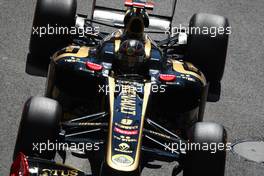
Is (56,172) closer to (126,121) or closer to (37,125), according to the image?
(37,125)

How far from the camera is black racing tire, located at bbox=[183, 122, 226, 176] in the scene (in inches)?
370

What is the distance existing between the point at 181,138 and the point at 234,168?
122cm

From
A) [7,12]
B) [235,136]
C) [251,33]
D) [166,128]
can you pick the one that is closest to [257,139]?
[235,136]

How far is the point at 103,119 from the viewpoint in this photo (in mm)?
10156

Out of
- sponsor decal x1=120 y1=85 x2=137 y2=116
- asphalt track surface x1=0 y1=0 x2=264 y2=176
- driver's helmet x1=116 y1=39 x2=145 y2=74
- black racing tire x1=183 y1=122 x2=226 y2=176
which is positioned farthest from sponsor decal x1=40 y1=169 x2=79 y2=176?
driver's helmet x1=116 y1=39 x2=145 y2=74

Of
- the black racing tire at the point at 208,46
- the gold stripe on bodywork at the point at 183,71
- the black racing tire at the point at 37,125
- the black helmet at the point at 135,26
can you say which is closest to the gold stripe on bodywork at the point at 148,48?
the black helmet at the point at 135,26

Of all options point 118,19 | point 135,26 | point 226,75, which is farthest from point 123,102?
point 226,75

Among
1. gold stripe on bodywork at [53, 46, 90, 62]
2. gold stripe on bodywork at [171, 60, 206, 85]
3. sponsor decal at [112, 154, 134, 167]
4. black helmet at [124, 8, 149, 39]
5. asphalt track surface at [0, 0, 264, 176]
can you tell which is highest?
black helmet at [124, 8, 149, 39]

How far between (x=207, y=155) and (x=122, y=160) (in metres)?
0.85

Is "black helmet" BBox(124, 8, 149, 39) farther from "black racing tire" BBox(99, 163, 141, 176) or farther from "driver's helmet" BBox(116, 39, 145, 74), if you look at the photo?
"black racing tire" BBox(99, 163, 141, 176)

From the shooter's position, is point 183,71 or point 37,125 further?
point 183,71

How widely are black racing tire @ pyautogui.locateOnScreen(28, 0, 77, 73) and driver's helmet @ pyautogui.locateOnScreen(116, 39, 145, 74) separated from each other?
1.58m

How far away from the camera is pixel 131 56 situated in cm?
1044

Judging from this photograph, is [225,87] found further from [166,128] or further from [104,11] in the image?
[166,128]
